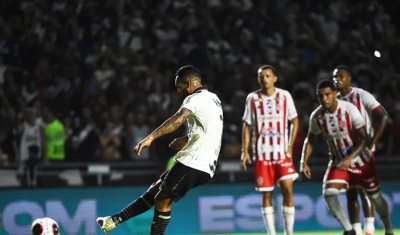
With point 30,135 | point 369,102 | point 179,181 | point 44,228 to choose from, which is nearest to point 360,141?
point 369,102

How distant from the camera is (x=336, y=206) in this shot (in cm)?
1101

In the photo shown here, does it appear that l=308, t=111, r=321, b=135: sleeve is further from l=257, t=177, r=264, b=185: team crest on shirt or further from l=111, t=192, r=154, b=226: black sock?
l=111, t=192, r=154, b=226: black sock

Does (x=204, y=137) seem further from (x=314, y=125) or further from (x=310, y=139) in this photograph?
(x=310, y=139)

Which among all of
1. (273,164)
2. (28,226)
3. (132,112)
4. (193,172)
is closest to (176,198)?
(193,172)

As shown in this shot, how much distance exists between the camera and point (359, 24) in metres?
20.0

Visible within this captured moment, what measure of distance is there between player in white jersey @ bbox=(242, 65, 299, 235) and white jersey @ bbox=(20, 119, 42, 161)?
16.8 feet

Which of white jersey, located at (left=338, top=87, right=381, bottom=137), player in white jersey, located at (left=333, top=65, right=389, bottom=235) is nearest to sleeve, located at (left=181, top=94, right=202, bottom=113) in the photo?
player in white jersey, located at (left=333, top=65, right=389, bottom=235)

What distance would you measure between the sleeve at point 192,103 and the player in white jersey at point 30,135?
6.99m

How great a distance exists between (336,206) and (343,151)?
718 millimetres

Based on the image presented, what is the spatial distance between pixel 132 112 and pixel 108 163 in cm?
243

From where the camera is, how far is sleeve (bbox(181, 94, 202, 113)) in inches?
352

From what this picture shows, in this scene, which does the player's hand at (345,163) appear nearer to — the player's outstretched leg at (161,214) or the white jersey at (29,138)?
the player's outstretched leg at (161,214)

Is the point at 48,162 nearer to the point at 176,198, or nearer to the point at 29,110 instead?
the point at 29,110

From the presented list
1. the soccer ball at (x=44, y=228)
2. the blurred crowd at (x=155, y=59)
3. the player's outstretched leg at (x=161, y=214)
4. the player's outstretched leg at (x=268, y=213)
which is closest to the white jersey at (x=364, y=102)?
the player's outstretched leg at (x=268, y=213)
